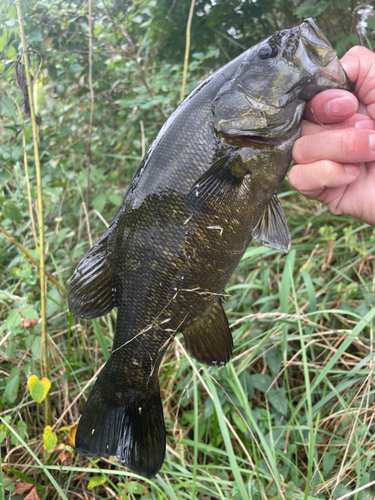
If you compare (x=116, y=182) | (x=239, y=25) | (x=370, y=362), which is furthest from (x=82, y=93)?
(x=370, y=362)

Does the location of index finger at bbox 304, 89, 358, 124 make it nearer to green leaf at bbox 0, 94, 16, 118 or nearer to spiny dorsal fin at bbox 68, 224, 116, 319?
spiny dorsal fin at bbox 68, 224, 116, 319

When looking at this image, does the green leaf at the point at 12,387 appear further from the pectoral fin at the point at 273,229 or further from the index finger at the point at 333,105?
the index finger at the point at 333,105

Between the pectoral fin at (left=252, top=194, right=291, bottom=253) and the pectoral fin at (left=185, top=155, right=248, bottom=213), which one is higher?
the pectoral fin at (left=185, top=155, right=248, bottom=213)

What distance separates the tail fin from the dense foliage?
158 millimetres

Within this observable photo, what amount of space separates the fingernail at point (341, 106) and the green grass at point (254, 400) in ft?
2.74

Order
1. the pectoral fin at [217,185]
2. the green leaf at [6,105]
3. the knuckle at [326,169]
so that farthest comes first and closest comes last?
the green leaf at [6,105], the knuckle at [326,169], the pectoral fin at [217,185]

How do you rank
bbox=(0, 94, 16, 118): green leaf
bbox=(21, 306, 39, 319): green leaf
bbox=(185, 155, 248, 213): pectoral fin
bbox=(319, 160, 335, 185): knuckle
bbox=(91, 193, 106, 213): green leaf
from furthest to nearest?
bbox=(91, 193, 106, 213): green leaf < bbox=(0, 94, 16, 118): green leaf < bbox=(21, 306, 39, 319): green leaf < bbox=(319, 160, 335, 185): knuckle < bbox=(185, 155, 248, 213): pectoral fin

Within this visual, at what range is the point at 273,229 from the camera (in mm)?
1416

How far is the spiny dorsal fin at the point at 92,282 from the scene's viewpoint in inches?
57.0

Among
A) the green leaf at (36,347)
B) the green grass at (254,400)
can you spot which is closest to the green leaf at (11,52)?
the green grass at (254,400)

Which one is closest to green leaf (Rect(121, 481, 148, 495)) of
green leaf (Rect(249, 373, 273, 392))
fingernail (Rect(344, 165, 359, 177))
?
green leaf (Rect(249, 373, 273, 392))

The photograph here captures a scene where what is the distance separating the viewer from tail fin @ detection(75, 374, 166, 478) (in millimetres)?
1440

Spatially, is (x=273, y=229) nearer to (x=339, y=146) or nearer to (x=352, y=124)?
(x=339, y=146)

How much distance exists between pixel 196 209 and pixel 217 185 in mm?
109
